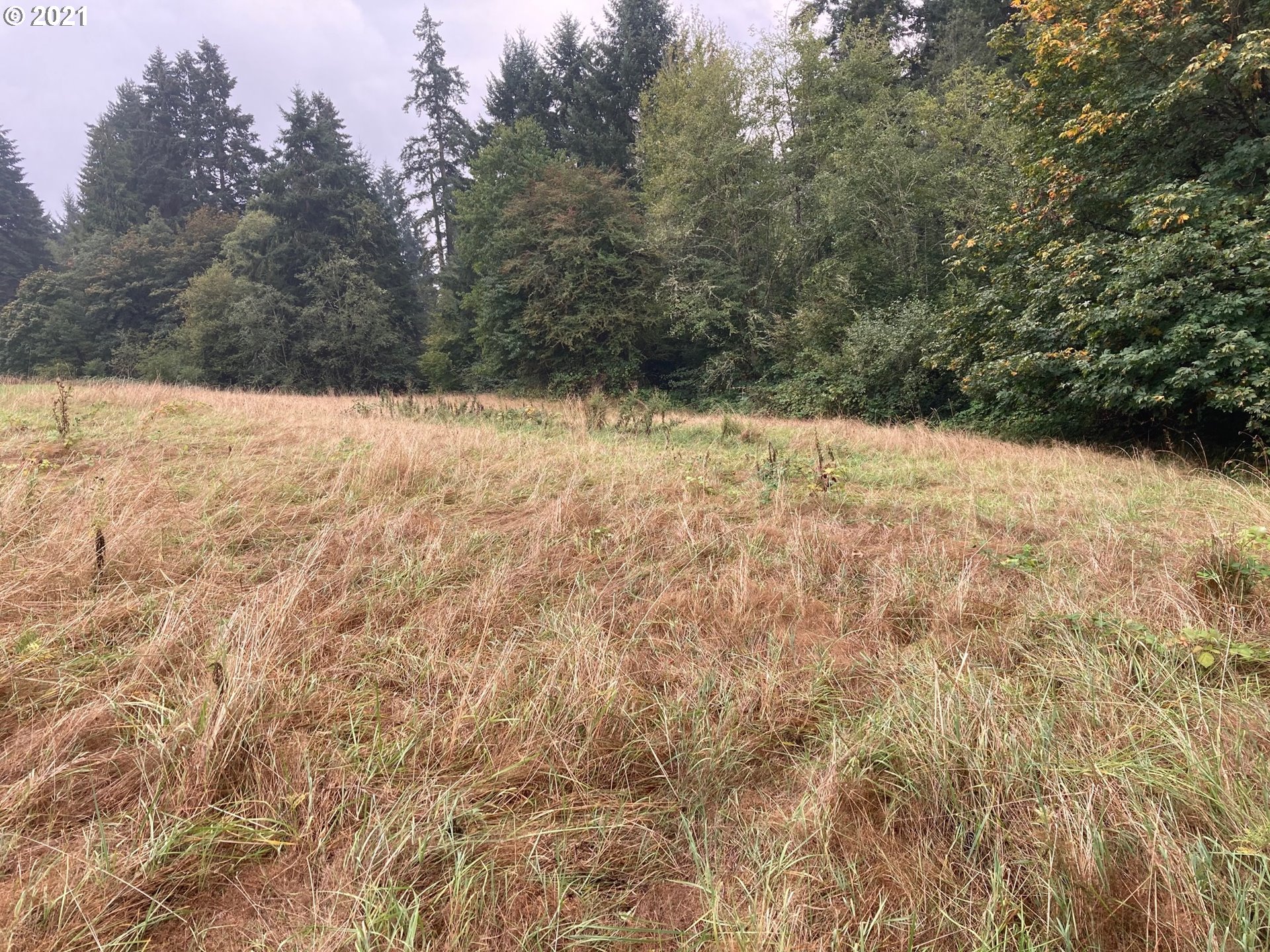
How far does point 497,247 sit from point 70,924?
70.8 ft

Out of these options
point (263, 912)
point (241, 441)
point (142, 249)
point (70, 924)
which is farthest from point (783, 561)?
point (142, 249)

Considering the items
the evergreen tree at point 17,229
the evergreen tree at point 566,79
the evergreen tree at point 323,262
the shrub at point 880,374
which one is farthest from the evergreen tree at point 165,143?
the shrub at point 880,374

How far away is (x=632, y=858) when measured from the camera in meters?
1.54

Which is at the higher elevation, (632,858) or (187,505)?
(187,505)

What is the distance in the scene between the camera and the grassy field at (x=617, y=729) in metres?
1.31

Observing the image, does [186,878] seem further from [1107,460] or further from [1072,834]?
[1107,460]

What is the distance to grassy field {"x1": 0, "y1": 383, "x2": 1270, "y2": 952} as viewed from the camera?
1.31 m

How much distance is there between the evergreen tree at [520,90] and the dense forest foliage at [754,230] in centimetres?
14

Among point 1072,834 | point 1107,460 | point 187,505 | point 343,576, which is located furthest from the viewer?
point 1107,460

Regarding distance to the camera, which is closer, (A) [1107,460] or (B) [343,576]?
(B) [343,576]

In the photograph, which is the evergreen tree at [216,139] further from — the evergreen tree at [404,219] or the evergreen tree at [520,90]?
the evergreen tree at [520,90]

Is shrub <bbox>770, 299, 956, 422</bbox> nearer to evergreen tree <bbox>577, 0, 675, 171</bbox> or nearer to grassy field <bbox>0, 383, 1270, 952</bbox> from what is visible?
grassy field <bbox>0, 383, 1270, 952</bbox>

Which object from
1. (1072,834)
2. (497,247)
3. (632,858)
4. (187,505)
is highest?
(497,247)

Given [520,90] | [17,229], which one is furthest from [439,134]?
[17,229]
